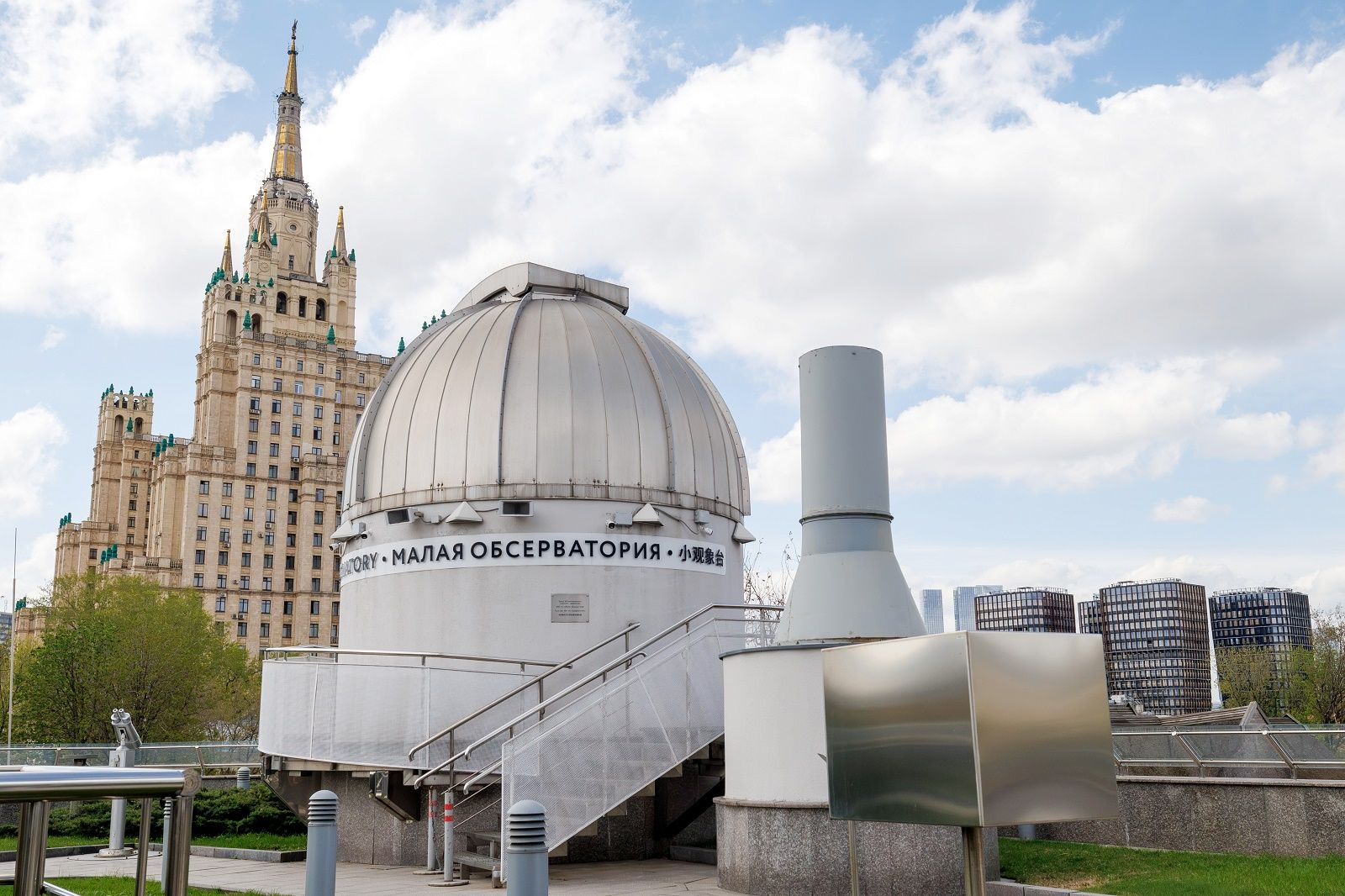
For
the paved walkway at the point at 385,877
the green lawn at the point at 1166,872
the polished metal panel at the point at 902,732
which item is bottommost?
the paved walkway at the point at 385,877

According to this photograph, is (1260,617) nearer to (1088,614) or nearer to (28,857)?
(1088,614)

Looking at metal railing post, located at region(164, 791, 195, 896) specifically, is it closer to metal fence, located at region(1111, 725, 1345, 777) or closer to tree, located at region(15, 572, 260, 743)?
metal fence, located at region(1111, 725, 1345, 777)

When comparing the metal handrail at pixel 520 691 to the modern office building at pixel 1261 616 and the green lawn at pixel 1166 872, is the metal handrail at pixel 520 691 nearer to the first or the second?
the green lawn at pixel 1166 872

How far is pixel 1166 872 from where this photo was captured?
510 inches

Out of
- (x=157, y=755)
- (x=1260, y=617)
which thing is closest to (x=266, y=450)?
(x=157, y=755)

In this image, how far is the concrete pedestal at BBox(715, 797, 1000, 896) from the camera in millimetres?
12922

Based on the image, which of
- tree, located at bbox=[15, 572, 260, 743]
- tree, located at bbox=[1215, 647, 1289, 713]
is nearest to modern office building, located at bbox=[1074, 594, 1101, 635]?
tree, located at bbox=[1215, 647, 1289, 713]

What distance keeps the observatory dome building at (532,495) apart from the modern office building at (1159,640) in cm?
15217

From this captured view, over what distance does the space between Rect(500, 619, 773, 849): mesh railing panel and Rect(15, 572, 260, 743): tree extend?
32358 mm

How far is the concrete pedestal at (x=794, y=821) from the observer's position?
510 inches

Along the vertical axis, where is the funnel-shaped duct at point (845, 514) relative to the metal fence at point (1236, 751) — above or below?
above

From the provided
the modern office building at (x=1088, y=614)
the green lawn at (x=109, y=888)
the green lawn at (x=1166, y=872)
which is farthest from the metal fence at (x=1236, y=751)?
the modern office building at (x=1088, y=614)

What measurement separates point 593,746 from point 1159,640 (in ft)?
555

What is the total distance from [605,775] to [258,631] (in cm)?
9967
